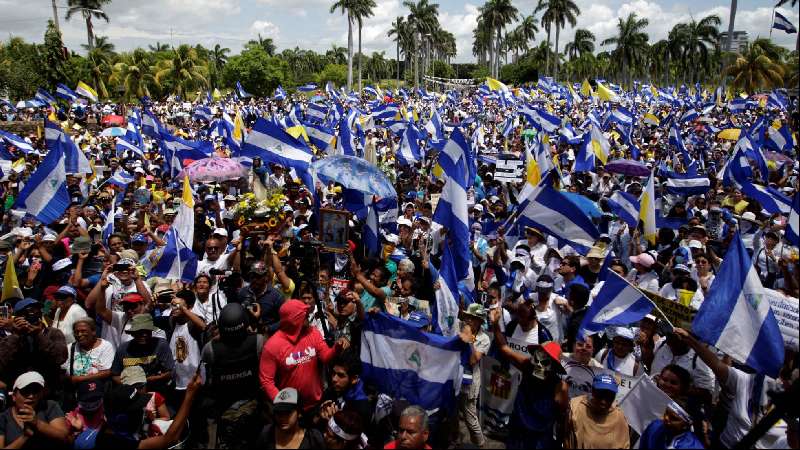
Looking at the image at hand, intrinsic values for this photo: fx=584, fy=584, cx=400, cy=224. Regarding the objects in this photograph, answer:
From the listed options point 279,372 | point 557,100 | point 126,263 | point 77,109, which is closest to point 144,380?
point 279,372

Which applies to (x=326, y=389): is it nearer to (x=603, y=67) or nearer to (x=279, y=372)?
(x=279, y=372)

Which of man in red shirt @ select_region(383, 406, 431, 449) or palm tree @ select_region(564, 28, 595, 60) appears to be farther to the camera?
palm tree @ select_region(564, 28, 595, 60)

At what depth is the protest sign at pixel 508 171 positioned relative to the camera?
1222cm

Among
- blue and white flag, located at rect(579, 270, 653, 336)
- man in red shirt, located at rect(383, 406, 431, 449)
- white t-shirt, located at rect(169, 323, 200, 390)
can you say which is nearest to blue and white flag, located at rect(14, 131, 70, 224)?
white t-shirt, located at rect(169, 323, 200, 390)

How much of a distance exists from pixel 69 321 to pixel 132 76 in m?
37.7

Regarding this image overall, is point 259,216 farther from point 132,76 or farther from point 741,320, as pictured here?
point 132,76

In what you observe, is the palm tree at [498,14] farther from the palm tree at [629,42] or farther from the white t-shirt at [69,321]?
the white t-shirt at [69,321]

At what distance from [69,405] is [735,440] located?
15.3 feet

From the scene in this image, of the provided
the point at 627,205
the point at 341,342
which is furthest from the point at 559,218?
the point at 341,342

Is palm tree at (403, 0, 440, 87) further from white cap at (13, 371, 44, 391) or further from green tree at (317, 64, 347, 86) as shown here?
white cap at (13, 371, 44, 391)

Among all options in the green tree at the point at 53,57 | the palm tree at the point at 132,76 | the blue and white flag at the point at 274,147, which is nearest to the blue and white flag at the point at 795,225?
the blue and white flag at the point at 274,147

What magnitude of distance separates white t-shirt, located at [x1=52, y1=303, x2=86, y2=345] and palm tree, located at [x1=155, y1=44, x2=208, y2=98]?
44.1 meters

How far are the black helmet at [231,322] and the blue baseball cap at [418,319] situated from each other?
4.23ft

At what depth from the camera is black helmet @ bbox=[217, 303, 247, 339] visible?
12.9ft
